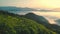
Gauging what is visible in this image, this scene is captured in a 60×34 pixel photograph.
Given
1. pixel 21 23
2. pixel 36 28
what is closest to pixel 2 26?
pixel 21 23

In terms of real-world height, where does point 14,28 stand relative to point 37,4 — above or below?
below

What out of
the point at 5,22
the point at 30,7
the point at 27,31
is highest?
→ the point at 30,7

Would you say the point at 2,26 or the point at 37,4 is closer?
the point at 2,26

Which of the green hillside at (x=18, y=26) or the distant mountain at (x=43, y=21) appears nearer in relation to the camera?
the green hillside at (x=18, y=26)

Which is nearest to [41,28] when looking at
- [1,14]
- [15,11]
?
[15,11]

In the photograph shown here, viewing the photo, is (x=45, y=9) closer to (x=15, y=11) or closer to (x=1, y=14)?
(x=15, y=11)

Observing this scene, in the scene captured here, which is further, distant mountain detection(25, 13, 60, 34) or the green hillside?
distant mountain detection(25, 13, 60, 34)

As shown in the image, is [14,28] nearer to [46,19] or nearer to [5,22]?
[5,22]
